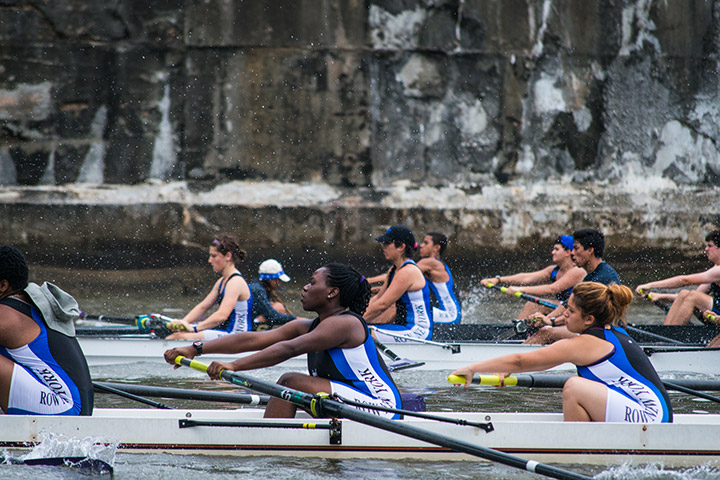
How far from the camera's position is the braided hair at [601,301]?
4.60m

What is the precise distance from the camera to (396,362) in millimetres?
7605

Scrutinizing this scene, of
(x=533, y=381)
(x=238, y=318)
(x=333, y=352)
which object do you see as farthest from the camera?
(x=238, y=318)

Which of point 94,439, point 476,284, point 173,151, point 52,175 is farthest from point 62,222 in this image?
point 94,439

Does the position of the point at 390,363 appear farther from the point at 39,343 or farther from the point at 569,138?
the point at 569,138

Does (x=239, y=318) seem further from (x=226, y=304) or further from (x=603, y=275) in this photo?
(x=603, y=275)

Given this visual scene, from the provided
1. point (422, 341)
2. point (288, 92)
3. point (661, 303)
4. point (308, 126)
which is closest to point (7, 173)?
point (288, 92)

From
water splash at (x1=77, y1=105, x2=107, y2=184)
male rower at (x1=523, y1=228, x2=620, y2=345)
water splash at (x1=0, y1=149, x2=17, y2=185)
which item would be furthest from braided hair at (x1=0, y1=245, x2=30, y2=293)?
water splash at (x1=0, y1=149, x2=17, y2=185)

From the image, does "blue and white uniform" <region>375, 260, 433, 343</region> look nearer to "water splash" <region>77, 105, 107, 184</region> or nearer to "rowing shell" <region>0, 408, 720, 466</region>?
"rowing shell" <region>0, 408, 720, 466</region>

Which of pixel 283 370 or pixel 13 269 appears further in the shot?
pixel 283 370

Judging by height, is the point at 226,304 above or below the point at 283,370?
above

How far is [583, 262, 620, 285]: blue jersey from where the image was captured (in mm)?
7480

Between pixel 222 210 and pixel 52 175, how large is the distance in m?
2.66

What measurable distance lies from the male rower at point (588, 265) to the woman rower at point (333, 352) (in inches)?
126

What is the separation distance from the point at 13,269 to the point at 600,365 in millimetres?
2998
